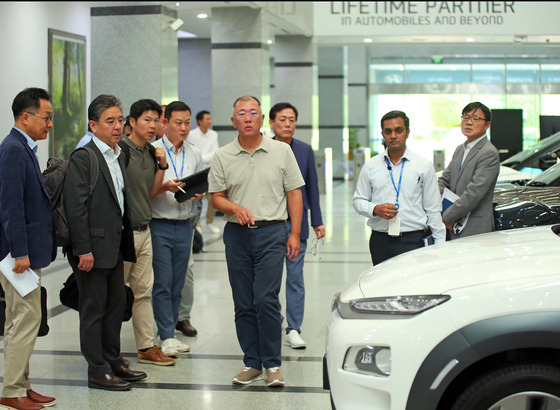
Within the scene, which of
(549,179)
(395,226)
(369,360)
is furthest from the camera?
(549,179)

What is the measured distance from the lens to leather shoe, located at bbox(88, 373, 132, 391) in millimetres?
4637

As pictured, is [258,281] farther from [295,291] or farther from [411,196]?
[411,196]

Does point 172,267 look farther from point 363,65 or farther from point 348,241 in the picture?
point 363,65

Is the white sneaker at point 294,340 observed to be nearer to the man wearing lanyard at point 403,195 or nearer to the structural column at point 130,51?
the man wearing lanyard at point 403,195

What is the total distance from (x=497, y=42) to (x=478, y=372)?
1633cm

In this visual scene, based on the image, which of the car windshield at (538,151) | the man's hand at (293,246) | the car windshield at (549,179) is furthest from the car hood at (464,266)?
the car windshield at (538,151)

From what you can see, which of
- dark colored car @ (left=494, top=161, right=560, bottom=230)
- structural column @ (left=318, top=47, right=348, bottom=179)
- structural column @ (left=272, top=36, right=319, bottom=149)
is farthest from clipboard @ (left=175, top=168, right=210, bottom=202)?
structural column @ (left=318, top=47, right=348, bottom=179)

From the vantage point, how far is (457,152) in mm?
6125

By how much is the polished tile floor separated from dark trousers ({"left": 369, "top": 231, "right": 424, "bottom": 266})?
0.87 meters

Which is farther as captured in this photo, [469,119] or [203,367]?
[469,119]

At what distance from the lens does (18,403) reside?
4266mm

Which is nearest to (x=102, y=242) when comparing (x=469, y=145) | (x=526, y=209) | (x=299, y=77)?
(x=469, y=145)

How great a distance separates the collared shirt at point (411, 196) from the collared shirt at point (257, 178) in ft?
2.25

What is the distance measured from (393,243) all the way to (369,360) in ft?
6.90
